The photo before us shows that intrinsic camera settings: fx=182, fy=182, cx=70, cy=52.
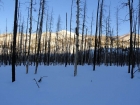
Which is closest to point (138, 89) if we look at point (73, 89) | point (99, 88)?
point (99, 88)

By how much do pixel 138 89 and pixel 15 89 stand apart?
26.8ft

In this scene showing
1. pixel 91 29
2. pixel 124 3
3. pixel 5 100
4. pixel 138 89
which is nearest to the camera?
pixel 5 100

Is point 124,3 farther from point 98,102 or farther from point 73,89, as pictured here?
point 98,102

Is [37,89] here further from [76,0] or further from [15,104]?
[76,0]

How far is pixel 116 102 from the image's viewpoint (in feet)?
30.9

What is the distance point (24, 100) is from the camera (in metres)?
9.67

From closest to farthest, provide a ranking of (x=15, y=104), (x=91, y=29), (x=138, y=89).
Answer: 1. (x=15, y=104)
2. (x=138, y=89)
3. (x=91, y=29)

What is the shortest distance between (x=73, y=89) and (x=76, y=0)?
9.84m

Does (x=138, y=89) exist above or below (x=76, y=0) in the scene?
below

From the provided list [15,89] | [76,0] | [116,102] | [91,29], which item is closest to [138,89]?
[116,102]

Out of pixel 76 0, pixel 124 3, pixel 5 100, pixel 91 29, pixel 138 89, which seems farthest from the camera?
pixel 91 29

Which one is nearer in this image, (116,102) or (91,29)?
(116,102)

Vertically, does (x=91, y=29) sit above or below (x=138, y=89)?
above

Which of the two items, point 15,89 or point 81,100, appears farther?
point 15,89
